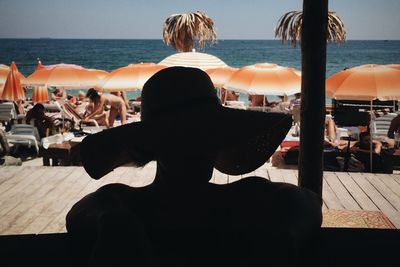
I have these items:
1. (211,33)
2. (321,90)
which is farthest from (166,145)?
(211,33)

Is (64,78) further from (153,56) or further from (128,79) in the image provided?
(153,56)

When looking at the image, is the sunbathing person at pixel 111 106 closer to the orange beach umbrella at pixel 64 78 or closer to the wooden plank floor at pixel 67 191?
the orange beach umbrella at pixel 64 78

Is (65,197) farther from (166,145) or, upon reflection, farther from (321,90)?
(166,145)

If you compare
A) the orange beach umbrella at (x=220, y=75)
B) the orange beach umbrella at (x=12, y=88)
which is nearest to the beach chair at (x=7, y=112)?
the orange beach umbrella at (x=12, y=88)

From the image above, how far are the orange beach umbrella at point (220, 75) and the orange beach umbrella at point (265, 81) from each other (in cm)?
123

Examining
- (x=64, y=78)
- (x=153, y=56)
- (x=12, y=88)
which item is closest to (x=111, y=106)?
(x=64, y=78)

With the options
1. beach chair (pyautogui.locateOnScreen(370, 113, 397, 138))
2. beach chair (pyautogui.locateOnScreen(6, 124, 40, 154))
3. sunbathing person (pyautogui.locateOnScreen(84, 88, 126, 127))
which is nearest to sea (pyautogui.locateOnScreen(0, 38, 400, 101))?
sunbathing person (pyautogui.locateOnScreen(84, 88, 126, 127))

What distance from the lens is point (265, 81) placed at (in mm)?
7949

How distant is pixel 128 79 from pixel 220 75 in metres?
2.57

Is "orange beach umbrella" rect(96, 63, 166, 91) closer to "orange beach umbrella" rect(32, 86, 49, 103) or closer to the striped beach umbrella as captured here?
the striped beach umbrella

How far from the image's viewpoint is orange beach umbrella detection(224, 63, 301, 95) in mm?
7770

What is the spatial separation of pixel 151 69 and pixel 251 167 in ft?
26.2

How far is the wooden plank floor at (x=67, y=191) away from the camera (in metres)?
3.77

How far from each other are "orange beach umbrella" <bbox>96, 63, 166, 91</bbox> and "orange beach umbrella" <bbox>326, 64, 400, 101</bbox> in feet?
12.8
